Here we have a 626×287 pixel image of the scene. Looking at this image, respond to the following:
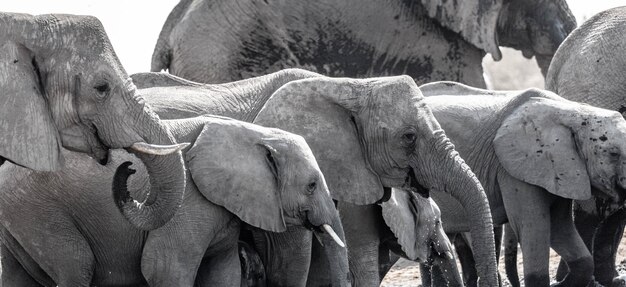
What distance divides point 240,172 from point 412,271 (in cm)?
486

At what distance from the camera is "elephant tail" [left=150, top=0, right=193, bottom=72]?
1333 cm

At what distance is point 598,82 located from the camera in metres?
12.5

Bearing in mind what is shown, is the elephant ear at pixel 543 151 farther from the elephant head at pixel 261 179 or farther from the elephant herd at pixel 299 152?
the elephant head at pixel 261 179

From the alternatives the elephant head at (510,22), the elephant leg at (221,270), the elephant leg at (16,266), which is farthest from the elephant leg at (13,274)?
the elephant head at (510,22)

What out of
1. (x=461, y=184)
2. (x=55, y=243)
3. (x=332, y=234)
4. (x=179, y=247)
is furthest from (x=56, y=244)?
(x=461, y=184)

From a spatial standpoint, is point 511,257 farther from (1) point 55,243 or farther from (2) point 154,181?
(2) point 154,181

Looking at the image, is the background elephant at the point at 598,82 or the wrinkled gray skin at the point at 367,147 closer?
the wrinkled gray skin at the point at 367,147

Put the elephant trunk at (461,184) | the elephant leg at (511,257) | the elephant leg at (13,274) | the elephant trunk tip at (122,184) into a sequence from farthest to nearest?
the elephant leg at (511,257)
the elephant trunk at (461,184)
the elephant leg at (13,274)
the elephant trunk tip at (122,184)

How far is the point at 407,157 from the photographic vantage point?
954 cm

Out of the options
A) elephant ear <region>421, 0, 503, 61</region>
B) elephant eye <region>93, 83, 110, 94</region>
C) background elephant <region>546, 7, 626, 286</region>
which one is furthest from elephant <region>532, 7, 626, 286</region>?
elephant eye <region>93, 83, 110, 94</region>

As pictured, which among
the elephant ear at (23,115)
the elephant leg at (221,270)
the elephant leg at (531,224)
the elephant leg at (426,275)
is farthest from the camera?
the elephant leg at (426,275)

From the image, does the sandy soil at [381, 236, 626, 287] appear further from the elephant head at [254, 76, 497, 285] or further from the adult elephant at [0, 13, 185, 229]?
the adult elephant at [0, 13, 185, 229]

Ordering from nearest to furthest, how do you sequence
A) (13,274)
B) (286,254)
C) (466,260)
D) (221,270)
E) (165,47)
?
(221,270), (13,274), (286,254), (466,260), (165,47)

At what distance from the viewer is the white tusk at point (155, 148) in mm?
8141
